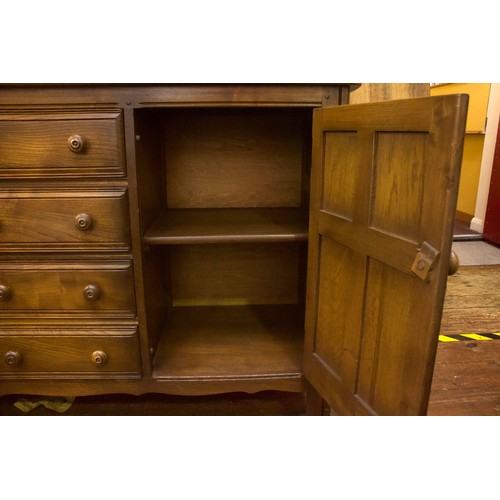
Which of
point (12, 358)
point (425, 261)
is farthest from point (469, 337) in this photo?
point (12, 358)

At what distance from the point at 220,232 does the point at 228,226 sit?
73 mm

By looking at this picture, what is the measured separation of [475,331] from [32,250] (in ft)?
6.12

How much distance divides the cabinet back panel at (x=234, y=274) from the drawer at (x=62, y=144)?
1.91 ft

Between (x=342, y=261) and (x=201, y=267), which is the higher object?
(x=342, y=261)

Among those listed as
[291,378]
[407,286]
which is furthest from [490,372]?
[407,286]

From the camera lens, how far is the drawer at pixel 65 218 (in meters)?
1.12

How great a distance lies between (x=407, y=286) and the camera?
0.80m

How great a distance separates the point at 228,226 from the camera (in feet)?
4.32

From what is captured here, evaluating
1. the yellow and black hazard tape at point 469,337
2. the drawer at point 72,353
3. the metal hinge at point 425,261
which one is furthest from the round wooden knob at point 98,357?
the yellow and black hazard tape at point 469,337

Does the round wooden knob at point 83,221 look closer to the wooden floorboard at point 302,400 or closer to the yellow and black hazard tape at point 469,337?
the wooden floorboard at point 302,400

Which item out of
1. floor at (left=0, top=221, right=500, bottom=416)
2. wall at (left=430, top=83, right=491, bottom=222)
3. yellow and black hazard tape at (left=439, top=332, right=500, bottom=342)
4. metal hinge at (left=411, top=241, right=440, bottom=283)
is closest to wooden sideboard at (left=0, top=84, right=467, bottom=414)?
metal hinge at (left=411, top=241, right=440, bottom=283)

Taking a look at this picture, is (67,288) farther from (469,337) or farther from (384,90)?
(469,337)

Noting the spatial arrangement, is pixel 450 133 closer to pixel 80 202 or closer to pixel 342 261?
pixel 342 261

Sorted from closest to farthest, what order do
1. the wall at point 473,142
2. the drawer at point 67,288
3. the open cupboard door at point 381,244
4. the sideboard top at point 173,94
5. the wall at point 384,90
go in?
1. the open cupboard door at point 381,244
2. the sideboard top at point 173,94
3. the drawer at point 67,288
4. the wall at point 384,90
5. the wall at point 473,142
